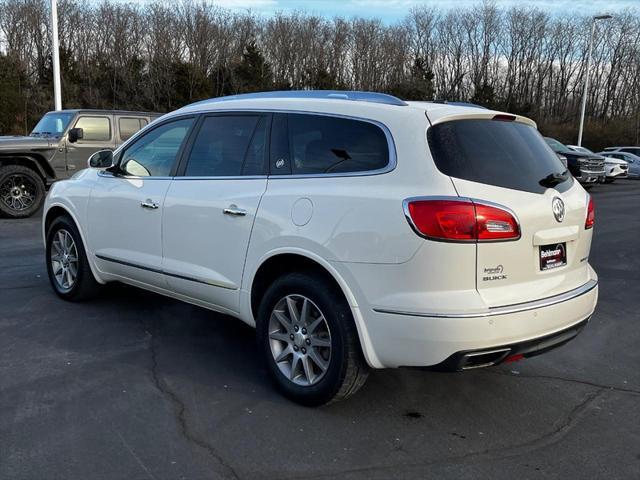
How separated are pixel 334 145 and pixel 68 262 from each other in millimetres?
3153

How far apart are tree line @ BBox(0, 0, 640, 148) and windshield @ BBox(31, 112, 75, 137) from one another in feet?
65.5

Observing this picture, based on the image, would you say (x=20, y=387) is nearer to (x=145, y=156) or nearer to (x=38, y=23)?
(x=145, y=156)

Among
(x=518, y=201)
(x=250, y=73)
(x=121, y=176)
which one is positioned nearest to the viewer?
(x=518, y=201)

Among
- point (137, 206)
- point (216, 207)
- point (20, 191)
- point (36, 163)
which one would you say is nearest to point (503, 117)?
point (216, 207)

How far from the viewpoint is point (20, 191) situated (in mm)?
11039

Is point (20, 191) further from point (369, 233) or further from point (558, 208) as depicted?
point (558, 208)

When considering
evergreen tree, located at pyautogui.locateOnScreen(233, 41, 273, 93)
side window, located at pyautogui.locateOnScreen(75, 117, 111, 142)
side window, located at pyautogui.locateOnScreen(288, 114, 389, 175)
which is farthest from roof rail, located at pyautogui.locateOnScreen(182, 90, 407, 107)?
evergreen tree, located at pyautogui.locateOnScreen(233, 41, 273, 93)

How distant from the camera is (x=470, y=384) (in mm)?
4039

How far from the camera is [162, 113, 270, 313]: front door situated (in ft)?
12.8

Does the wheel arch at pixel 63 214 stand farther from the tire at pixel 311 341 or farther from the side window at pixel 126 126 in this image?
the side window at pixel 126 126

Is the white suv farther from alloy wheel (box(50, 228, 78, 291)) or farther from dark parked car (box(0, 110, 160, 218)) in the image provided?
dark parked car (box(0, 110, 160, 218))

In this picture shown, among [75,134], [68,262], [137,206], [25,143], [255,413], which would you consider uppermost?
[75,134]

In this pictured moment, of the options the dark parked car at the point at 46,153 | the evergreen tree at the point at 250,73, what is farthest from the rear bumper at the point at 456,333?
the evergreen tree at the point at 250,73

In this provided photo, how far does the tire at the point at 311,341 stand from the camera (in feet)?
Answer: 11.1
